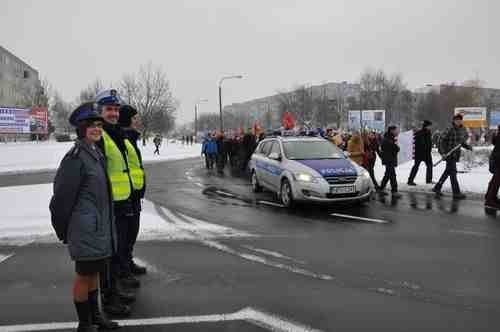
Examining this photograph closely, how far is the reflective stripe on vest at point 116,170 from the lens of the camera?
13.9ft

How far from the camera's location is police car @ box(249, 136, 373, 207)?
9453 millimetres

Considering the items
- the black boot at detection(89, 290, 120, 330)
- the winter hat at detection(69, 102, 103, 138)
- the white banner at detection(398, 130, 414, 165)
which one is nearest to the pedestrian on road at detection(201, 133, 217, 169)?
the white banner at detection(398, 130, 414, 165)

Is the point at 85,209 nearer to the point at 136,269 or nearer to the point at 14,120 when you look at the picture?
the point at 136,269

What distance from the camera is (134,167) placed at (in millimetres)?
4809

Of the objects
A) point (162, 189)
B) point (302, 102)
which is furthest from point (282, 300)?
point (302, 102)

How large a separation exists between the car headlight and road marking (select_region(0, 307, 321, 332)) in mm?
5541

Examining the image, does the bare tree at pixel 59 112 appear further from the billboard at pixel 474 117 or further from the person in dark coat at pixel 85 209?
the person in dark coat at pixel 85 209

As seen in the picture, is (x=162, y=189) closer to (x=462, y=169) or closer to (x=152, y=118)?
(x=462, y=169)

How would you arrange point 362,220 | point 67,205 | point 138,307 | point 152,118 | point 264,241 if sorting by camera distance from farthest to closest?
point 152,118 → point 362,220 → point 264,241 → point 138,307 → point 67,205

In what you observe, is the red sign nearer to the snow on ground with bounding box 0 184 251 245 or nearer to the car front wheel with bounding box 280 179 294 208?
the snow on ground with bounding box 0 184 251 245

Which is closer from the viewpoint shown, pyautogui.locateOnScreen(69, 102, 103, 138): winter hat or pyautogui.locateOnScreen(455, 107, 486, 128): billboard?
pyautogui.locateOnScreen(69, 102, 103, 138): winter hat

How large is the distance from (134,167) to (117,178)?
0.50m

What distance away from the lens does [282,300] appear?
177 inches

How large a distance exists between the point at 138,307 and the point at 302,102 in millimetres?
75682
